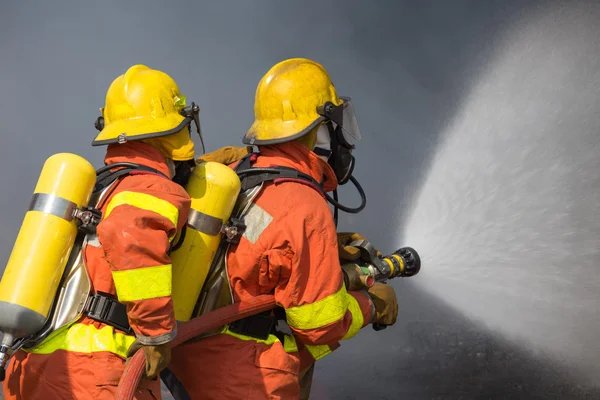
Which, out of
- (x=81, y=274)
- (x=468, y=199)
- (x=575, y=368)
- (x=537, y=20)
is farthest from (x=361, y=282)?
(x=537, y=20)

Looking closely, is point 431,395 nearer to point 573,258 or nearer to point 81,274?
point 573,258

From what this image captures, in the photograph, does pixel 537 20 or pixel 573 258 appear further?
pixel 537 20

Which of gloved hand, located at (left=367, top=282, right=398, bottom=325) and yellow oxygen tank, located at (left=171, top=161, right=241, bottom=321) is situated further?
gloved hand, located at (left=367, top=282, right=398, bottom=325)

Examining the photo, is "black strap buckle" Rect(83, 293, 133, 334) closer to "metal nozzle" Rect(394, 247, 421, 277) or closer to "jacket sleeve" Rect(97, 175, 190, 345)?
"jacket sleeve" Rect(97, 175, 190, 345)

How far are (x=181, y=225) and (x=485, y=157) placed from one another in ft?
14.8

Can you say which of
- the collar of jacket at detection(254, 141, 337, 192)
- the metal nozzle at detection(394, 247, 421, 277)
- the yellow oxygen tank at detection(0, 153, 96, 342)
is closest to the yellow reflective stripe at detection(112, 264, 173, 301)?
the yellow oxygen tank at detection(0, 153, 96, 342)

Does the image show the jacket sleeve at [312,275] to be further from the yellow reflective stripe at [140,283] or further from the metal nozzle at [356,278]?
the yellow reflective stripe at [140,283]

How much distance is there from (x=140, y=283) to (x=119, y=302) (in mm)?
245

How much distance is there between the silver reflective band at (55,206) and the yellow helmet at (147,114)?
1.38ft

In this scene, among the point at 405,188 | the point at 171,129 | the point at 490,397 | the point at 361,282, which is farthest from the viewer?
the point at 405,188

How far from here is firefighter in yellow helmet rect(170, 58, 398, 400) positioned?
10.0ft

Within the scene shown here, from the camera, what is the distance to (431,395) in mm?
5105

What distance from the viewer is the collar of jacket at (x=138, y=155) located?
298 cm

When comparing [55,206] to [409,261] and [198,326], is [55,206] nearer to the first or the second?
[198,326]
